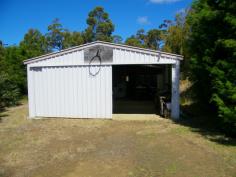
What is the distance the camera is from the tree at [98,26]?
34781 millimetres

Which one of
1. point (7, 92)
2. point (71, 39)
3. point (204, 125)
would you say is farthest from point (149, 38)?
point (204, 125)

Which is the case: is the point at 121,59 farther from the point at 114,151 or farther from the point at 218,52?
the point at 114,151

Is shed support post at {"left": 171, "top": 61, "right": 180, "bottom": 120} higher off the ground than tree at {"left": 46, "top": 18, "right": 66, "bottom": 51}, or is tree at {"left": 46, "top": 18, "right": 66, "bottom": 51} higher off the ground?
tree at {"left": 46, "top": 18, "right": 66, "bottom": 51}

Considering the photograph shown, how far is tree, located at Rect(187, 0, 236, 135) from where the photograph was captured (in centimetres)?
598

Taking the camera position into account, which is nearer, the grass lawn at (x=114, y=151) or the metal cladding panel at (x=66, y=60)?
the grass lawn at (x=114, y=151)

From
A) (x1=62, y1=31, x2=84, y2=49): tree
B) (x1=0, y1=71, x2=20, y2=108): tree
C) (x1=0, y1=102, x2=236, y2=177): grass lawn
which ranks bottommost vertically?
(x1=0, y1=102, x2=236, y2=177): grass lawn

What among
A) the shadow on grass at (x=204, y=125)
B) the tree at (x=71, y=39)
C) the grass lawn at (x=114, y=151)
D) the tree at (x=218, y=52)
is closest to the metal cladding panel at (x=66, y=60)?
the grass lawn at (x=114, y=151)

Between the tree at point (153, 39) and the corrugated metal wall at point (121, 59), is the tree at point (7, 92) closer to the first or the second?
the corrugated metal wall at point (121, 59)

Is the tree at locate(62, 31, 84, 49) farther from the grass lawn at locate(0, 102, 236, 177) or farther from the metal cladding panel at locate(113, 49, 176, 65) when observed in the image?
the grass lawn at locate(0, 102, 236, 177)

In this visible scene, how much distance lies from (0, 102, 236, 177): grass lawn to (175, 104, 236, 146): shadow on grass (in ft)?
0.17

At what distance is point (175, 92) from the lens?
369 inches

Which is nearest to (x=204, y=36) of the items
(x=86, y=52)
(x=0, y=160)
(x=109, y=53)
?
(x=109, y=53)

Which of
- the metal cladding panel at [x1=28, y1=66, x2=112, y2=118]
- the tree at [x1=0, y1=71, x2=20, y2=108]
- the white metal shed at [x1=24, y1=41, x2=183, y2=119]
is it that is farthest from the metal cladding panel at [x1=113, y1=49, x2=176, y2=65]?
the tree at [x1=0, y1=71, x2=20, y2=108]

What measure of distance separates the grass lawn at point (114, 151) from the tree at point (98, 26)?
2743 cm
